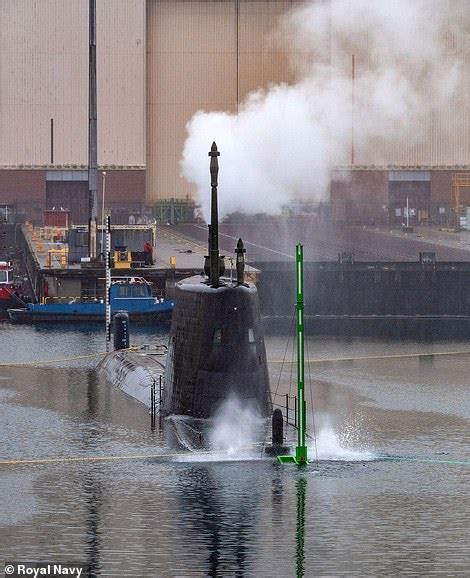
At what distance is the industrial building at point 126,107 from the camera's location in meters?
140

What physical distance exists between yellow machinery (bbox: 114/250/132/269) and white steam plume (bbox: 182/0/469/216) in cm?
793

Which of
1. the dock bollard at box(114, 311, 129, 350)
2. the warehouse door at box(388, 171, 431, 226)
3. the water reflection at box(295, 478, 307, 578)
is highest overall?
the warehouse door at box(388, 171, 431, 226)

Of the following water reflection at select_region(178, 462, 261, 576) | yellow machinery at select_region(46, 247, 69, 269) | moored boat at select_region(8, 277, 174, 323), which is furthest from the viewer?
yellow machinery at select_region(46, 247, 69, 269)

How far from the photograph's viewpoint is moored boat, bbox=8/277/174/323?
106375mm

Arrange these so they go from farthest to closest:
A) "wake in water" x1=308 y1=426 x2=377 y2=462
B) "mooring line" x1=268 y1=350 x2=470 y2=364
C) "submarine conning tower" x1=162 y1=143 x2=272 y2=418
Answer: "mooring line" x1=268 y1=350 x2=470 y2=364, "wake in water" x1=308 y1=426 x2=377 y2=462, "submarine conning tower" x1=162 y1=143 x2=272 y2=418

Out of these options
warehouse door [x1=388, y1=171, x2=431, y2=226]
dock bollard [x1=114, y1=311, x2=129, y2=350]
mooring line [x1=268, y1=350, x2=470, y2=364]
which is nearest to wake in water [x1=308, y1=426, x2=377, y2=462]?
dock bollard [x1=114, y1=311, x2=129, y2=350]

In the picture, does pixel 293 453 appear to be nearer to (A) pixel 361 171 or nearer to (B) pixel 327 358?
(B) pixel 327 358

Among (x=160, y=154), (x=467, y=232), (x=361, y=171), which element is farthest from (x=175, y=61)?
(x=467, y=232)

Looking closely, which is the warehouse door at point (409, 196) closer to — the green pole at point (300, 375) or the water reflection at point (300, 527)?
the green pole at point (300, 375)

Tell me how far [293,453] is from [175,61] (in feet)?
318

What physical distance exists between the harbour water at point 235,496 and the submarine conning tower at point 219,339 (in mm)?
2161

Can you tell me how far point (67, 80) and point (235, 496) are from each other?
331 ft

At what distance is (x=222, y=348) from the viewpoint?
48.8m

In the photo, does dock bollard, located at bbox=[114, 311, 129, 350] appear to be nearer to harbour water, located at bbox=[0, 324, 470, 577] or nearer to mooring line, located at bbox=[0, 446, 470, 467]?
harbour water, located at bbox=[0, 324, 470, 577]
